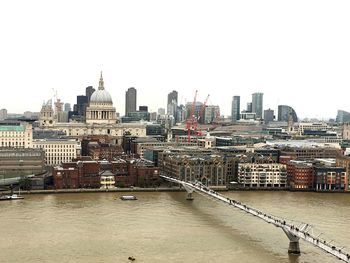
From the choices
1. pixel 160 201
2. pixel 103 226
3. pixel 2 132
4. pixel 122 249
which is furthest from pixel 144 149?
pixel 122 249

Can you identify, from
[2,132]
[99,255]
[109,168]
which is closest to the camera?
[99,255]

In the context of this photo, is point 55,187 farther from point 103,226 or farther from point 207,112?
point 207,112

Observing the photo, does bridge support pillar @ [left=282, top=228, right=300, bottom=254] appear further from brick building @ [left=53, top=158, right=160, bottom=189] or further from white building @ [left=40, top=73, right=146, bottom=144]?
white building @ [left=40, top=73, right=146, bottom=144]

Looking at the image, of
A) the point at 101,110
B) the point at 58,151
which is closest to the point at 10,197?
the point at 58,151

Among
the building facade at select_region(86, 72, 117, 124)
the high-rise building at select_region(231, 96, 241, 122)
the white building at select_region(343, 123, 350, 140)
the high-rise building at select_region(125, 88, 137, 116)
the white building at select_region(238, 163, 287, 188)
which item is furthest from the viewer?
the high-rise building at select_region(231, 96, 241, 122)

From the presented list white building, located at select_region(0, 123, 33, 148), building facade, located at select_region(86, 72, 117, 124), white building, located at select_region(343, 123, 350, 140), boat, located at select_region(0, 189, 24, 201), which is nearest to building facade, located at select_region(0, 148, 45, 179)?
boat, located at select_region(0, 189, 24, 201)

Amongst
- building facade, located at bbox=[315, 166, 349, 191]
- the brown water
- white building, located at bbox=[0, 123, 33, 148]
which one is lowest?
the brown water
